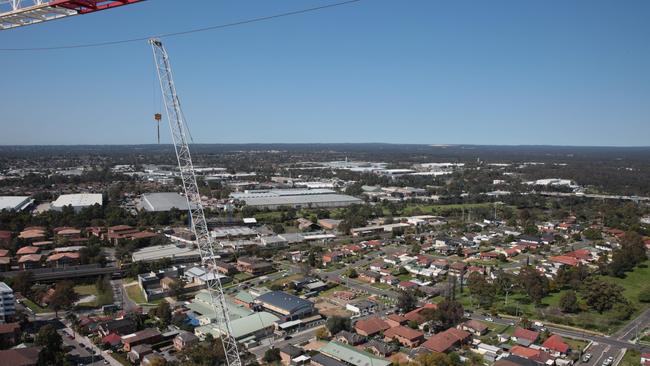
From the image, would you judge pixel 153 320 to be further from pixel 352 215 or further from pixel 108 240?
pixel 352 215

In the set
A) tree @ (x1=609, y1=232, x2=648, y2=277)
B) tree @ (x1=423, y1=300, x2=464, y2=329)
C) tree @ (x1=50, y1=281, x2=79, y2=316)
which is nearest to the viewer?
tree @ (x1=423, y1=300, x2=464, y2=329)

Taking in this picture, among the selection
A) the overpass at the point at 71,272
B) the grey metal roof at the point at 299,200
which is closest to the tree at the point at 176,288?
the overpass at the point at 71,272

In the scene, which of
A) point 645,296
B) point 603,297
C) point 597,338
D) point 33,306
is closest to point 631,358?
point 597,338

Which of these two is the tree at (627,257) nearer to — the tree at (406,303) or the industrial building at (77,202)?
the tree at (406,303)

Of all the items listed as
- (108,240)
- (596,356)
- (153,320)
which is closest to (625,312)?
(596,356)

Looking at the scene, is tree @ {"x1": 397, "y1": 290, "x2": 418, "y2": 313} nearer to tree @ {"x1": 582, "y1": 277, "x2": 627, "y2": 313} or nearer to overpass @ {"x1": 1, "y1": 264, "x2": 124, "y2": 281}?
tree @ {"x1": 582, "y1": 277, "x2": 627, "y2": 313}

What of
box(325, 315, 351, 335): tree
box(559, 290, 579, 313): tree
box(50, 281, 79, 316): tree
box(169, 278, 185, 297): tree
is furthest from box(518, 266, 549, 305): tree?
box(50, 281, 79, 316): tree
